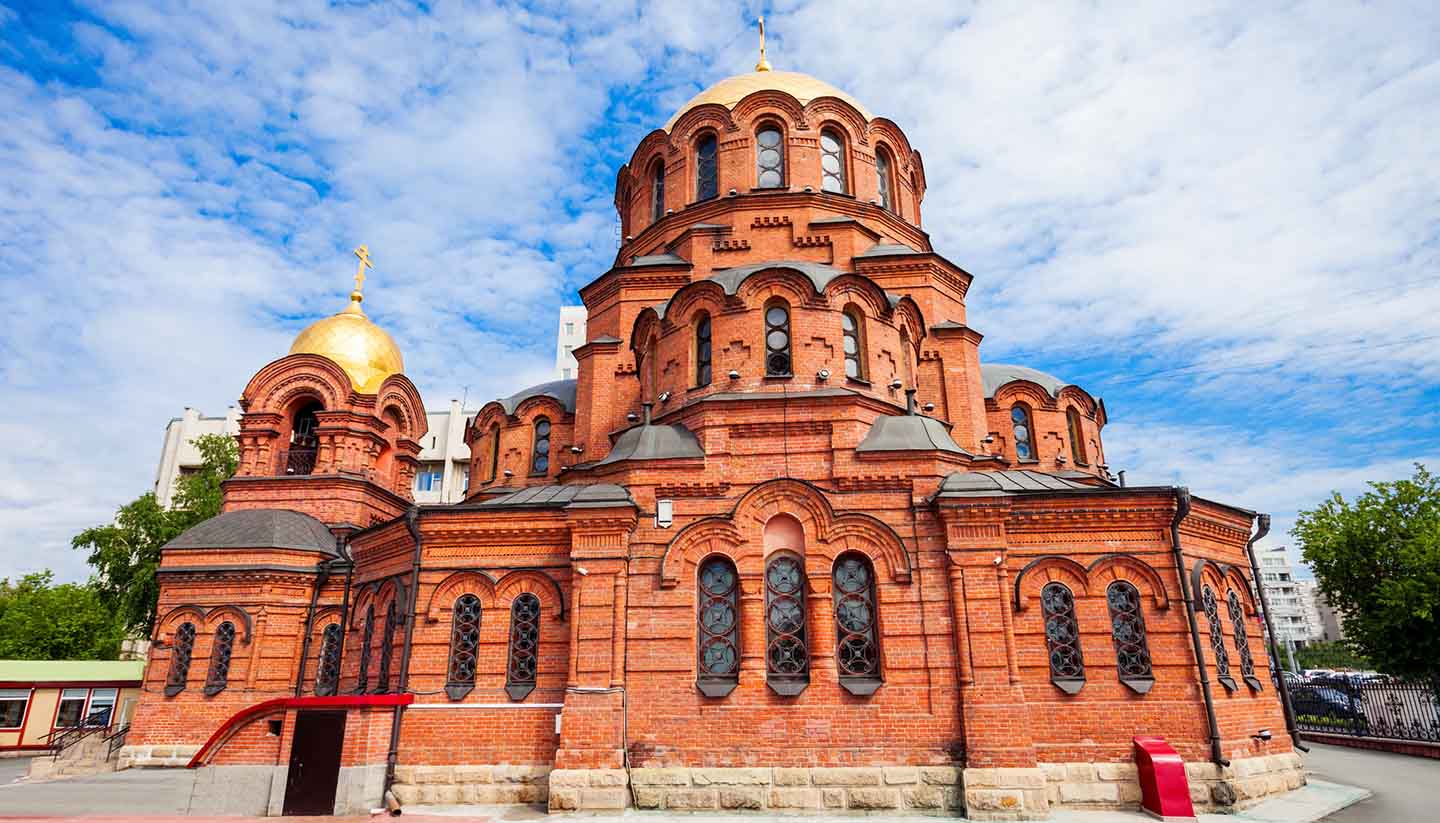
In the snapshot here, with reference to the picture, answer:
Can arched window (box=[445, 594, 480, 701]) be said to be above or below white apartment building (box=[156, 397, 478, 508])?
below

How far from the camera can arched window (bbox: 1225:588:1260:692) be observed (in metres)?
12.3

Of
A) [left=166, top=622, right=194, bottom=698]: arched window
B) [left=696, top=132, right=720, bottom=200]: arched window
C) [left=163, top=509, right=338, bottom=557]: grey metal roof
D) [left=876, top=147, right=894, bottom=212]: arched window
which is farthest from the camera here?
[left=876, top=147, right=894, bottom=212]: arched window

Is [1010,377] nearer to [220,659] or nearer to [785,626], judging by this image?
[785,626]

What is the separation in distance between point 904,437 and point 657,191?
32.6 ft

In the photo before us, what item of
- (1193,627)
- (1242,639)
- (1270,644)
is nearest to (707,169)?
(1193,627)

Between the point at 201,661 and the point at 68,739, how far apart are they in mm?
7745

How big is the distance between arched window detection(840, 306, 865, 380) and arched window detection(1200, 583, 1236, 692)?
6008 mm

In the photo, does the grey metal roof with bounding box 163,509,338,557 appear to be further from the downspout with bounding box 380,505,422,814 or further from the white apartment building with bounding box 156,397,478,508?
the white apartment building with bounding box 156,397,478,508

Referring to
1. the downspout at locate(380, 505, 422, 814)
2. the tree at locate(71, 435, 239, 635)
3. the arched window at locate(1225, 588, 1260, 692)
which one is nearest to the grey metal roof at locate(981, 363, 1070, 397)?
the arched window at locate(1225, 588, 1260, 692)

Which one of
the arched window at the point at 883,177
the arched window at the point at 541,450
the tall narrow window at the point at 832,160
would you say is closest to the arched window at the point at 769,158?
the tall narrow window at the point at 832,160

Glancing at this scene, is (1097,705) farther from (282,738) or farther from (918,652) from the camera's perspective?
(282,738)

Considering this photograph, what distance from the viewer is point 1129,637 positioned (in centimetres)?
1149

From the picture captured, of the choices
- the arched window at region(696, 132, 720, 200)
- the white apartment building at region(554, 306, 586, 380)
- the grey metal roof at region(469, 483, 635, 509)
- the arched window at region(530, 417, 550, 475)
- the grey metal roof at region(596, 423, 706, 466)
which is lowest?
the grey metal roof at region(469, 483, 635, 509)

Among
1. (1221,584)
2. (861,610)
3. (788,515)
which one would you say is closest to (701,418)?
(788,515)
